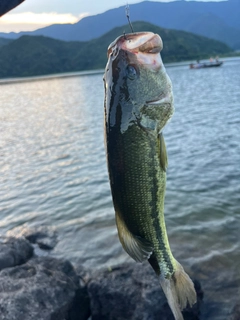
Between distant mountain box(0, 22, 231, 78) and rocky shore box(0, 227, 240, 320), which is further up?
distant mountain box(0, 22, 231, 78)

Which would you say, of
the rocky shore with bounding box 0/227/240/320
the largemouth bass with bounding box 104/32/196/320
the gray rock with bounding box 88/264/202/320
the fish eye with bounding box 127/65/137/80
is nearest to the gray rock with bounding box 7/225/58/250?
the rocky shore with bounding box 0/227/240/320

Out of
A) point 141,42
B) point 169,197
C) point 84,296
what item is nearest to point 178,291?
point 141,42

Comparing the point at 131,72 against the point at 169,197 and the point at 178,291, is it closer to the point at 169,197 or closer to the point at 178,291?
the point at 178,291

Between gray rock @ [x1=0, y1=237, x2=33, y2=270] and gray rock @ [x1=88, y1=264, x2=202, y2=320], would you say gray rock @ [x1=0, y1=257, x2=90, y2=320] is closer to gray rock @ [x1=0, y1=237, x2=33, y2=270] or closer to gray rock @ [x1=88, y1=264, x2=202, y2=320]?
gray rock @ [x1=88, y1=264, x2=202, y2=320]

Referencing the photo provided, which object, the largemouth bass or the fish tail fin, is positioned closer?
the largemouth bass

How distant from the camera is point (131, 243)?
11.3 ft

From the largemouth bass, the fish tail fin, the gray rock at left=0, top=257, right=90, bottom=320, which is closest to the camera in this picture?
the largemouth bass

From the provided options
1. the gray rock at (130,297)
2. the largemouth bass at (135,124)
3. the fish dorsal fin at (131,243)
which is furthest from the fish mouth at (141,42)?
the gray rock at (130,297)

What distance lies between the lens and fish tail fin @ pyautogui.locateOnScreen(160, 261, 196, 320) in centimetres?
366

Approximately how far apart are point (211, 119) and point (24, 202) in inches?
661

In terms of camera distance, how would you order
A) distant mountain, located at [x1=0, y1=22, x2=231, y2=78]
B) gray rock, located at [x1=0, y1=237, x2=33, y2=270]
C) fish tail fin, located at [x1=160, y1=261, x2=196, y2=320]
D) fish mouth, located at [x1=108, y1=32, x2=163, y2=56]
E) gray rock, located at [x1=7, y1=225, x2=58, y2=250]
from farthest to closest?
distant mountain, located at [x1=0, y1=22, x2=231, y2=78] → gray rock, located at [x1=7, y1=225, x2=58, y2=250] → gray rock, located at [x1=0, y1=237, x2=33, y2=270] → fish tail fin, located at [x1=160, y1=261, x2=196, y2=320] → fish mouth, located at [x1=108, y1=32, x2=163, y2=56]

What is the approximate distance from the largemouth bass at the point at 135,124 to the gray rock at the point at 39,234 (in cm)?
744

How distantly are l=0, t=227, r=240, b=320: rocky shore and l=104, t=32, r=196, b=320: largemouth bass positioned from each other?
3.52m

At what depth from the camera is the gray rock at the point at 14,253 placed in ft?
27.8
